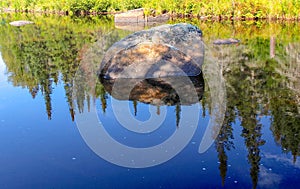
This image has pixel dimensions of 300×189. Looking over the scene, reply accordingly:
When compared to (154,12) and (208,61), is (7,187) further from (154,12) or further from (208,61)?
(154,12)

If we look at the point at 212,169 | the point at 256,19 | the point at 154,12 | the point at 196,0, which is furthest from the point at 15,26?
the point at 212,169

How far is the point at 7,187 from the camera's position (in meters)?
8.61

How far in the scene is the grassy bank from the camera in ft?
129

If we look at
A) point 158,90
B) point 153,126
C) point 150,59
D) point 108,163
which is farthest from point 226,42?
point 108,163

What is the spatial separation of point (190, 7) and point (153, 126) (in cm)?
3753

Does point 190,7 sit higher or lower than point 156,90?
higher

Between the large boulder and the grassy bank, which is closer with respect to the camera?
the large boulder

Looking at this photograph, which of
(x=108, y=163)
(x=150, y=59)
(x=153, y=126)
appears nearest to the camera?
(x=108, y=163)

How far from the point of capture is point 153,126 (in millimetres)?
12211

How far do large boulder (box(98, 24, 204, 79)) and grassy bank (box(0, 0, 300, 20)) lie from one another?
2337cm

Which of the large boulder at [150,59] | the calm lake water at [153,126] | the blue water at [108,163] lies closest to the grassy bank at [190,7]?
the calm lake water at [153,126]

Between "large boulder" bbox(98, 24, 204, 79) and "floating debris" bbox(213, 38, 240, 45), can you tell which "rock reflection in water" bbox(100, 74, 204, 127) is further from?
"floating debris" bbox(213, 38, 240, 45)

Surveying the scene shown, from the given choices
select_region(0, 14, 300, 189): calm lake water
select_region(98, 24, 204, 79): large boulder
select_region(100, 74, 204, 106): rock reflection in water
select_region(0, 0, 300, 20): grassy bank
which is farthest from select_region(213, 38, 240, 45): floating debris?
select_region(0, 0, 300, 20): grassy bank

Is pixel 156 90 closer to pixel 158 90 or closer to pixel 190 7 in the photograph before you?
pixel 158 90
